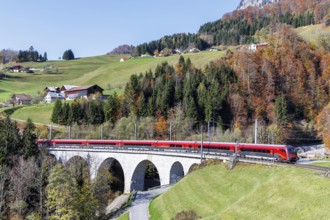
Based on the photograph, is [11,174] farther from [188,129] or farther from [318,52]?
[318,52]

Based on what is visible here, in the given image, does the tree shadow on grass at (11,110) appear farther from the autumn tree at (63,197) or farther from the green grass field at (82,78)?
the autumn tree at (63,197)

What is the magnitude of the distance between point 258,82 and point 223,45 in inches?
4020

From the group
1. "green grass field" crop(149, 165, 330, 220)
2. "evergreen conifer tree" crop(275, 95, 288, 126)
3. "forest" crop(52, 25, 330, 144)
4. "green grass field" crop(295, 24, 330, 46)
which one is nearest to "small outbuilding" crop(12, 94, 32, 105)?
"forest" crop(52, 25, 330, 144)

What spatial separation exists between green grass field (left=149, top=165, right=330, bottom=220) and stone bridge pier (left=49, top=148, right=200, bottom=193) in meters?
8.75

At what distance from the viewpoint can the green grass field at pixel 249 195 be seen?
24.5 m

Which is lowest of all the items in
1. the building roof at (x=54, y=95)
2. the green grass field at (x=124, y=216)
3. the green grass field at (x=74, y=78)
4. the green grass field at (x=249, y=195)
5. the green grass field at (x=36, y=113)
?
the green grass field at (x=124, y=216)

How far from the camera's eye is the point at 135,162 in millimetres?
61125

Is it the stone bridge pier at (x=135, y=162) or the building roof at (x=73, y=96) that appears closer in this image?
the stone bridge pier at (x=135, y=162)

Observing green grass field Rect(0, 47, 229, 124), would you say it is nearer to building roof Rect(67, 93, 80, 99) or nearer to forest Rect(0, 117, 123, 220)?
building roof Rect(67, 93, 80, 99)

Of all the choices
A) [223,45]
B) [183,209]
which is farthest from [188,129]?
[223,45]

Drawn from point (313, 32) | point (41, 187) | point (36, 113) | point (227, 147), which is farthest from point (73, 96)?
point (313, 32)

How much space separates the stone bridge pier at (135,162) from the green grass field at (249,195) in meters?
8.75

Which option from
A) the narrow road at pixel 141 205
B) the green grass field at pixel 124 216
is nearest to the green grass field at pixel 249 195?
the narrow road at pixel 141 205

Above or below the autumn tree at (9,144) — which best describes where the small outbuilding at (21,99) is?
above
